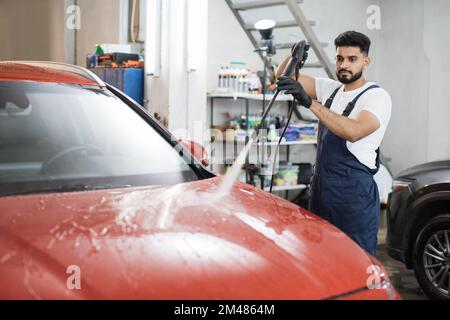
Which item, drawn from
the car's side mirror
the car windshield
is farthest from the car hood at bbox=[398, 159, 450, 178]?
the car windshield

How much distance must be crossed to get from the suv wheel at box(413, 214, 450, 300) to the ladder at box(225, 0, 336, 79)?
10.3 feet

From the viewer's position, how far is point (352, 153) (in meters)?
2.90

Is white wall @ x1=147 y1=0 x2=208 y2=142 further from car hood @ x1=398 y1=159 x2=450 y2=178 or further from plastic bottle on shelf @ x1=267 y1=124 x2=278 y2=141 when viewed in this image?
car hood @ x1=398 y1=159 x2=450 y2=178

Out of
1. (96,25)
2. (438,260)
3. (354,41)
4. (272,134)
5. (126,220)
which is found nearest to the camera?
(126,220)

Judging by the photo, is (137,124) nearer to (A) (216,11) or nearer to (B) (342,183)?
(B) (342,183)

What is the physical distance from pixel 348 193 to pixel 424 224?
4.44 feet

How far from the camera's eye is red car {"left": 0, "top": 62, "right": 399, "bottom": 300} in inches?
54.2

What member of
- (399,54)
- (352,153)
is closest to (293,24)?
(399,54)

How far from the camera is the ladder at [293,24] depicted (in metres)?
6.35

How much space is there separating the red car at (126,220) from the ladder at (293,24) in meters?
4.19

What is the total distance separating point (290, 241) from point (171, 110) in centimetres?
427

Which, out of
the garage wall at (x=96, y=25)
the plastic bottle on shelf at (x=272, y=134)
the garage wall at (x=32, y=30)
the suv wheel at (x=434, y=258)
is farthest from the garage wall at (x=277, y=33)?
the suv wheel at (x=434, y=258)

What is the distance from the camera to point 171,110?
19.2 ft

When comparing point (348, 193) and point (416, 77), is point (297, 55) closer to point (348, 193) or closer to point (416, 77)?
point (348, 193)
